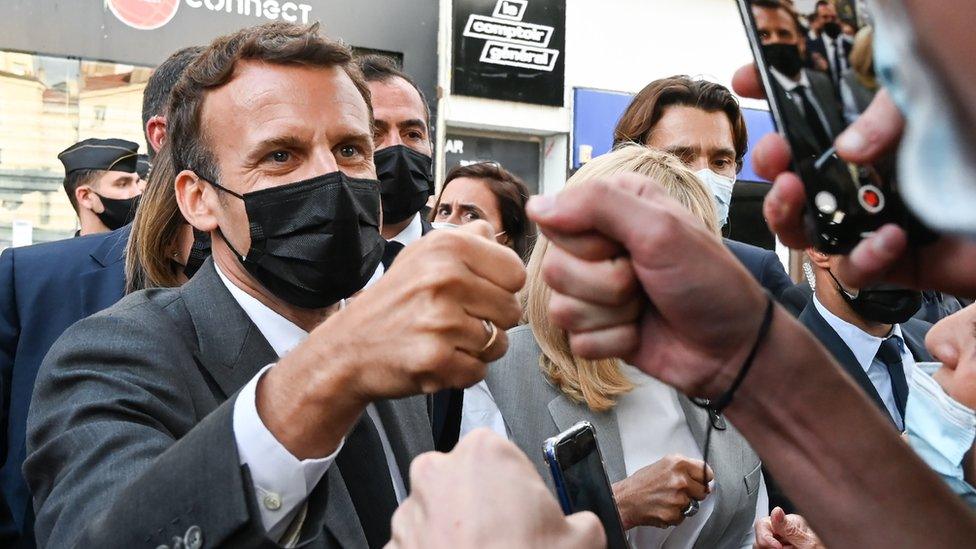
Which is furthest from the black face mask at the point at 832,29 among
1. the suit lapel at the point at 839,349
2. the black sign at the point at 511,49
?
the black sign at the point at 511,49

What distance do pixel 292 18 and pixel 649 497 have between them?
8.37m

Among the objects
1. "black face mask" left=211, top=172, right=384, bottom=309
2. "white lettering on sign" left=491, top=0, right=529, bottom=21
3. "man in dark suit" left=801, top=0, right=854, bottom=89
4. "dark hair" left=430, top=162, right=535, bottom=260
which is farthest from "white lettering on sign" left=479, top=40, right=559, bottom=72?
"man in dark suit" left=801, top=0, right=854, bottom=89

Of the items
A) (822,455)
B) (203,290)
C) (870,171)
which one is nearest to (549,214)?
(870,171)

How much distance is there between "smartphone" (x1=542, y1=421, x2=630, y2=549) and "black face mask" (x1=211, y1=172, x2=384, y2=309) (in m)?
0.74

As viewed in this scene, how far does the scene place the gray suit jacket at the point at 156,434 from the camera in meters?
1.72

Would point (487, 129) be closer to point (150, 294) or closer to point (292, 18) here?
point (292, 18)

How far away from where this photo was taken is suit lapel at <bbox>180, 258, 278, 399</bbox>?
7.32 ft

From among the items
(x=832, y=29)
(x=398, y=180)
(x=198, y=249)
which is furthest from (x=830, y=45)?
(x=398, y=180)

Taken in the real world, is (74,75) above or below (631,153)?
below

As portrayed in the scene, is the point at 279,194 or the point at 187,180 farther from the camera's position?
the point at 187,180

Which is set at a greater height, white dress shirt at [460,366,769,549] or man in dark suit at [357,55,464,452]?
man in dark suit at [357,55,464,452]

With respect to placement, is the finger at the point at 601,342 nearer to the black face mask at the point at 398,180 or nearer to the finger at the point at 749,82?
the finger at the point at 749,82

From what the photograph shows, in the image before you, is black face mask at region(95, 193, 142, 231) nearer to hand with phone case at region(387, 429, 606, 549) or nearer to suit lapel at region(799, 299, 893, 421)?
suit lapel at region(799, 299, 893, 421)

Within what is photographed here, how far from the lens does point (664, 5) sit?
40.1 feet
